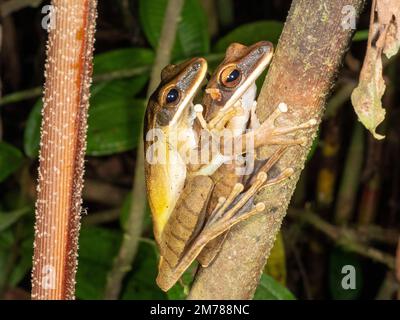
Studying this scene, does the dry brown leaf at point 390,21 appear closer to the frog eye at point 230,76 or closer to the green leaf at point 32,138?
the frog eye at point 230,76

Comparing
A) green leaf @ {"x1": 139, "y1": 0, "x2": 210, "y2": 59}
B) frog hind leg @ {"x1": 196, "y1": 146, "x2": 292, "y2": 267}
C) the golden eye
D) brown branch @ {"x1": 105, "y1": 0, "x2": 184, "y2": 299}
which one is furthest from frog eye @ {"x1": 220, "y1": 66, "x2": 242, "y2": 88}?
green leaf @ {"x1": 139, "y1": 0, "x2": 210, "y2": 59}

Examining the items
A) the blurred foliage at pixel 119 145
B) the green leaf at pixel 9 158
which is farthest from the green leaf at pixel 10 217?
the green leaf at pixel 9 158

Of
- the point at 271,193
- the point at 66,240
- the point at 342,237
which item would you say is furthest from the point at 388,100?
the point at 66,240

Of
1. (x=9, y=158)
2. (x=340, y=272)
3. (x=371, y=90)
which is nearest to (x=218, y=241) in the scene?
(x=371, y=90)

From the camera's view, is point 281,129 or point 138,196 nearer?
point 281,129

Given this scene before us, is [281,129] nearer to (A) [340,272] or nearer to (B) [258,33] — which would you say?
(B) [258,33]

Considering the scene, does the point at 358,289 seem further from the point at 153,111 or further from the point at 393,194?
the point at 153,111

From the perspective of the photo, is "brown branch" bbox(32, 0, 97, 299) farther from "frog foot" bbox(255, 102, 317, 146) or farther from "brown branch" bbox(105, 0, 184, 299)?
"brown branch" bbox(105, 0, 184, 299)
